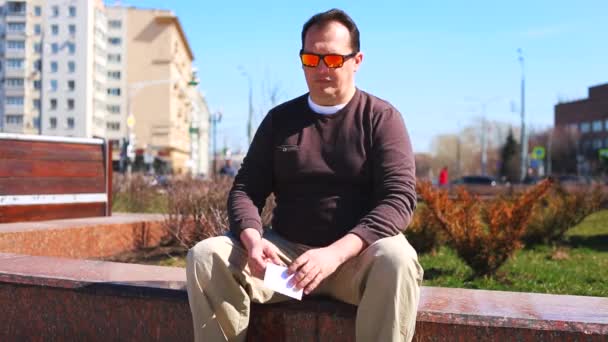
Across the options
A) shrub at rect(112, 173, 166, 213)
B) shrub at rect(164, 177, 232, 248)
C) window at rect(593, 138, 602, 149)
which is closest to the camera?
shrub at rect(164, 177, 232, 248)

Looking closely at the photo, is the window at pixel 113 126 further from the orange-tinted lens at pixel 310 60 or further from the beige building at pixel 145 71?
the orange-tinted lens at pixel 310 60

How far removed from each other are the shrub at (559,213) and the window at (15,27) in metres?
65.8

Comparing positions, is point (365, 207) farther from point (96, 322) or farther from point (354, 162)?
point (96, 322)

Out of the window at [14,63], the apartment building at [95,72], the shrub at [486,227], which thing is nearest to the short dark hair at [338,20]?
the shrub at [486,227]

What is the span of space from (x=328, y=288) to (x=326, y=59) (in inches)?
38.0

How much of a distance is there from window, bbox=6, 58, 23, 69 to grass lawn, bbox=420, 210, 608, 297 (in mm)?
70212

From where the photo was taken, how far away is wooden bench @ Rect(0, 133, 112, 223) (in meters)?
6.82

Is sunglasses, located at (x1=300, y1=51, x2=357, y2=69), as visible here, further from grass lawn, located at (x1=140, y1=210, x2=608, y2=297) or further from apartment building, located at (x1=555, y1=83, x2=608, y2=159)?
apartment building, located at (x1=555, y1=83, x2=608, y2=159)

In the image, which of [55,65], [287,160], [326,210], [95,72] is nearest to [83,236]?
[287,160]

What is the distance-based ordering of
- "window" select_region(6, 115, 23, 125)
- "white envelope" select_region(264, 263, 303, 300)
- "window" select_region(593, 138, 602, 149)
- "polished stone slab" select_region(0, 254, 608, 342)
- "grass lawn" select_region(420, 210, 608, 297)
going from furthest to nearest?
"window" select_region(593, 138, 602, 149), "window" select_region(6, 115, 23, 125), "grass lawn" select_region(420, 210, 608, 297), "polished stone slab" select_region(0, 254, 608, 342), "white envelope" select_region(264, 263, 303, 300)

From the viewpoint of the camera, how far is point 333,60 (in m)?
3.06

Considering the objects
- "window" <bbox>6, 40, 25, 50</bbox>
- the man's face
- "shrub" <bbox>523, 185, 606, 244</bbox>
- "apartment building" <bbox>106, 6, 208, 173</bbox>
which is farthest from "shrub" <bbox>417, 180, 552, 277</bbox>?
"apartment building" <bbox>106, 6, 208, 173</bbox>

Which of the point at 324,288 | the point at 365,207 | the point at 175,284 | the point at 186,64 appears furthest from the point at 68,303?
the point at 186,64

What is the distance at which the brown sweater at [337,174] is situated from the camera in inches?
117
